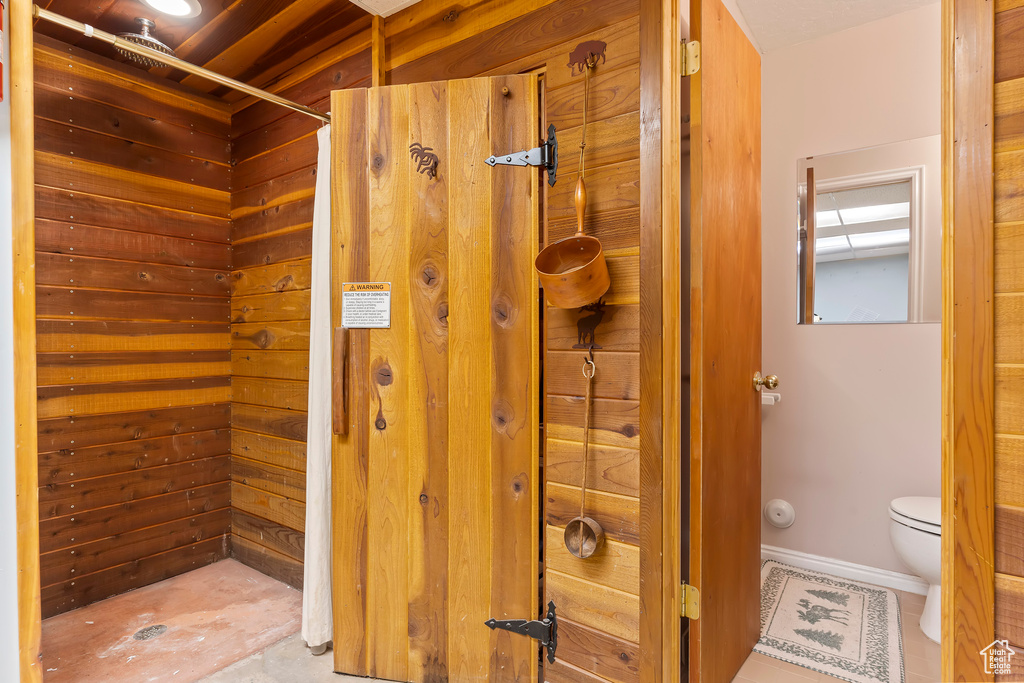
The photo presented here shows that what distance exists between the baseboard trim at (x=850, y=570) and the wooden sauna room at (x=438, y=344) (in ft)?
2.40

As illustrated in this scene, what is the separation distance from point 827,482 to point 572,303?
1.84 metres

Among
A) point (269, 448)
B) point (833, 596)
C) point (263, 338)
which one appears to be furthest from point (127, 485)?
point (833, 596)

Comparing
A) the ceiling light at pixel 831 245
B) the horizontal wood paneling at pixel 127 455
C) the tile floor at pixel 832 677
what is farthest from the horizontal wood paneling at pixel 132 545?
the ceiling light at pixel 831 245

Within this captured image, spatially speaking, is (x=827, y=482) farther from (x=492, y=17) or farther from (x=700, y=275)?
(x=492, y=17)

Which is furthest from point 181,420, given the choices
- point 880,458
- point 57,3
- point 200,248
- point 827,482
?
point 880,458

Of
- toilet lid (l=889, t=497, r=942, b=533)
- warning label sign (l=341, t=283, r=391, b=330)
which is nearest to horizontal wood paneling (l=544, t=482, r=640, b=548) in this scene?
warning label sign (l=341, t=283, r=391, b=330)

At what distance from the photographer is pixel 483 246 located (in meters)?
1.59

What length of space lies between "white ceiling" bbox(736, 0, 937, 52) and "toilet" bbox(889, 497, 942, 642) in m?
2.09

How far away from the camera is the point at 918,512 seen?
6.42 ft

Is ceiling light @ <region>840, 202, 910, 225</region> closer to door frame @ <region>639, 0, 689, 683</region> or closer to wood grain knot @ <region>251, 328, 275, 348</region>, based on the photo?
door frame @ <region>639, 0, 689, 683</region>

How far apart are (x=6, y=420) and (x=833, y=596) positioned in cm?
289

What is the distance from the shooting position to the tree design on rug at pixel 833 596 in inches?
84.7

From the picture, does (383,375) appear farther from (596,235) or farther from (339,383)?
(596,235)

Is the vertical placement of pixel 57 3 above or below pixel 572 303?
above
